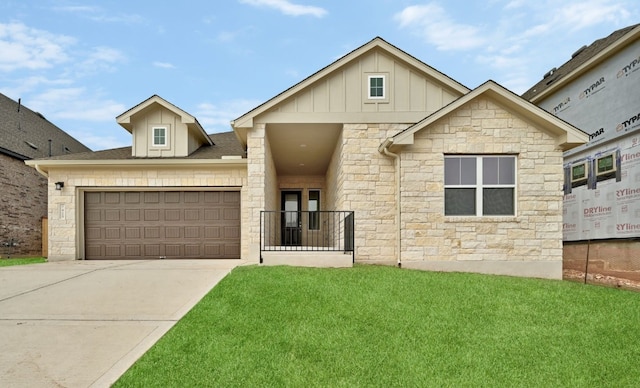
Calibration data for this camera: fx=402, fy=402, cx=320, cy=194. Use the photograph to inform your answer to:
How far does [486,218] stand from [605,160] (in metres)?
6.48

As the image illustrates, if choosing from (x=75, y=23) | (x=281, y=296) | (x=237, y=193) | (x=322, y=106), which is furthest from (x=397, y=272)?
(x=75, y=23)

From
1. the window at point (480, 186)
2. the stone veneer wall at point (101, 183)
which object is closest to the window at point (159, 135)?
the stone veneer wall at point (101, 183)

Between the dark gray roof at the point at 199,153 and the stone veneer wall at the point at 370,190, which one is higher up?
the dark gray roof at the point at 199,153

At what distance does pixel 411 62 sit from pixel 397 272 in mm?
5641

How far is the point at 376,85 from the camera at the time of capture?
11.0 meters

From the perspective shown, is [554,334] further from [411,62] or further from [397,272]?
[411,62]

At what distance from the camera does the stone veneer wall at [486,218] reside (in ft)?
32.1

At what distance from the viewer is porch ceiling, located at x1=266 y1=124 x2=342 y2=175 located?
11297mm

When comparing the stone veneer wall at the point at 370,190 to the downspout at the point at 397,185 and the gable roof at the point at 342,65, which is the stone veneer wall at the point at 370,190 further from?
the gable roof at the point at 342,65

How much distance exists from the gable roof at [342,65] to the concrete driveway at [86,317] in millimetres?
4054

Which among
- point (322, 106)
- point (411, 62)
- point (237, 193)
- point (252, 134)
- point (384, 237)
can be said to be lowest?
point (384, 237)

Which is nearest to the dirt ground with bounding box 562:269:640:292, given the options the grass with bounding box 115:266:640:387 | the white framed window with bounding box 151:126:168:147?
the grass with bounding box 115:266:640:387

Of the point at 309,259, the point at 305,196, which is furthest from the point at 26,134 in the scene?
the point at 309,259

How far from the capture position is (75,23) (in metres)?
14.1
